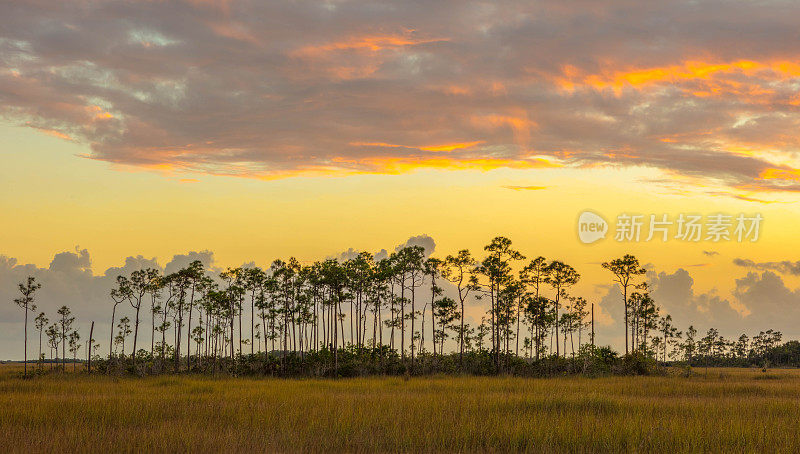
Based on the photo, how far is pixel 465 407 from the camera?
60.3ft

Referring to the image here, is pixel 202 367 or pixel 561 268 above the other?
pixel 561 268

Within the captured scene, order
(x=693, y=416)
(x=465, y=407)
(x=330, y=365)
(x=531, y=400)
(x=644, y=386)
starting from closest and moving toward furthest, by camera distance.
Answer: (x=693, y=416), (x=465, y=407), (x=531, y=400), (x=644, y=386), (x=330, y=365)

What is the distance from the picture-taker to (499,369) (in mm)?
47375

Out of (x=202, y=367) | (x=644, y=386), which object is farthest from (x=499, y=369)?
(x=202, y=367)

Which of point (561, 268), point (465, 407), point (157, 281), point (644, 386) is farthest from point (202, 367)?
point (465, 407)

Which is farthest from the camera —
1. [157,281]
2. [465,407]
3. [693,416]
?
[157,281]

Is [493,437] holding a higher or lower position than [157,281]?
lower

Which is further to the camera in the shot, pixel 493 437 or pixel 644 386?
pixel 644 386

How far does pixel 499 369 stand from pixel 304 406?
100 feet

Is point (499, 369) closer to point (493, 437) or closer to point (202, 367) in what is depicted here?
point (202, 367)

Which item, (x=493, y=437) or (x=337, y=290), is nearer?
(x=493, y=437)

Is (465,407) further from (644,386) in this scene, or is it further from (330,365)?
(330,365)

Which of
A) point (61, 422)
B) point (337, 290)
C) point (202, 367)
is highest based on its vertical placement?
point (337, 290)

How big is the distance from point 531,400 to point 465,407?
9.93 feet
